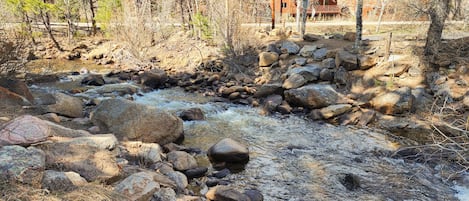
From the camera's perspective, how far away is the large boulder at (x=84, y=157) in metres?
3.93

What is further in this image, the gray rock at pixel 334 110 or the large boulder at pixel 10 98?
the gray rock at pixel 334 110

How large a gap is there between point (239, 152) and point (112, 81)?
25.7ft

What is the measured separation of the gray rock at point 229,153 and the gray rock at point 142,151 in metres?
Answer: 0.96

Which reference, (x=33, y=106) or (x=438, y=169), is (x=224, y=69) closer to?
(x=33, y=106)

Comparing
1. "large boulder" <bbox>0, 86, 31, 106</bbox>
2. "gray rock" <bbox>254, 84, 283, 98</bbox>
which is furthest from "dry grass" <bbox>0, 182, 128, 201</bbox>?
"gray rock" <bbox>254, 84, 283, 98</bbox>

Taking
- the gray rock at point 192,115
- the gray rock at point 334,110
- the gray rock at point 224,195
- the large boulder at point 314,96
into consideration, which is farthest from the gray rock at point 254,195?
the large boulder at point 314,96

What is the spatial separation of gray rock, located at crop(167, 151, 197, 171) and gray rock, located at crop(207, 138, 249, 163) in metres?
0.43

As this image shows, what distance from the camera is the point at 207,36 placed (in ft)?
49.1

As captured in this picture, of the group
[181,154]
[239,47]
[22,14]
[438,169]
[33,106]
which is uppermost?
[22,14]

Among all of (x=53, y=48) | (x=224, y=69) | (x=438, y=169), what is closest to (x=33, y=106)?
(x=224, y=69)

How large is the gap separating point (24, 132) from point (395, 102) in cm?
767

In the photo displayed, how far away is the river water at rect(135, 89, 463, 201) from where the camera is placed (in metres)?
5.13

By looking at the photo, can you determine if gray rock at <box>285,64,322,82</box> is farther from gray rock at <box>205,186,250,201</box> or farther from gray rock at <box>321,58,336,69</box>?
gray rock at <box>205,186,250,201</box>

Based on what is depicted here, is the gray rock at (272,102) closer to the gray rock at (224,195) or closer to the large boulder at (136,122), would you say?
the large boulder at (136,122)
